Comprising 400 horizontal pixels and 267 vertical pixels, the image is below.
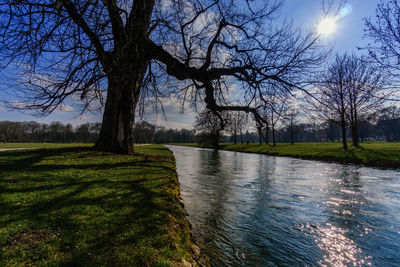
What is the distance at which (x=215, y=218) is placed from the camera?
4676mm

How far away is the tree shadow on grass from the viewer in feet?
7.29

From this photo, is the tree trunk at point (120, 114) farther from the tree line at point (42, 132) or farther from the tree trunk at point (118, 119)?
the tree line at point (42, 132)

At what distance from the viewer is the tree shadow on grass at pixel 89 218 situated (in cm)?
222

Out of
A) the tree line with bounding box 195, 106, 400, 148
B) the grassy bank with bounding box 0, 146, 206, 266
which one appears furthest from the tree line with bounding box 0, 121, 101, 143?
the grassy bank with bounding box 0, 146, 206, 266

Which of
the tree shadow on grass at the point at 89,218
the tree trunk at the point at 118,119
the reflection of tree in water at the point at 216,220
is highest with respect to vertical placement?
the tree trunk at the point at 118,119

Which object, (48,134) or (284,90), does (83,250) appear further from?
(48,134)

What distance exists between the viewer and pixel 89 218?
3139 millimetres

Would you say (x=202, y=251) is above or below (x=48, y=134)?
below

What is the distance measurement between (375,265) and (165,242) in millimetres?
3405

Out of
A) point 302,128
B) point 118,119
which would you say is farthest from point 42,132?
point 302,128

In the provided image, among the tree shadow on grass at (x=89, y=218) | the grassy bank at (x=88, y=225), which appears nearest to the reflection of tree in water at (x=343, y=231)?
the grassy bank at (x=88, y=225)

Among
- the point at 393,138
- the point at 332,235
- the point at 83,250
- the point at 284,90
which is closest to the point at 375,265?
the point at 332,235

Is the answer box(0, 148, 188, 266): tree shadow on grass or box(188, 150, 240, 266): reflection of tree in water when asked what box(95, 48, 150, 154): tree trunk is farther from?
box(188, 150, 240, 266): reflection of tree in water

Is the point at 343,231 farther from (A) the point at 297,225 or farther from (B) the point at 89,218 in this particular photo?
(B) the point at 89,218
